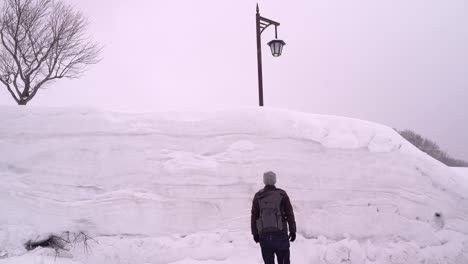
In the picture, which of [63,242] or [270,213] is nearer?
[270,213]

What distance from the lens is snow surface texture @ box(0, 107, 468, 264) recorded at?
17.3ft

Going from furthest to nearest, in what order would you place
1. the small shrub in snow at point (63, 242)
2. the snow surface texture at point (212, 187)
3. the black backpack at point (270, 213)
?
the snow surface texture at point (212, 187), the small shrub in snow at point (63, 242), the black backpack at point (270, 213)

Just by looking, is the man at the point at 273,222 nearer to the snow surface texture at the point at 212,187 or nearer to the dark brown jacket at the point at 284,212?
the dark brown jacket at the point at 284,212

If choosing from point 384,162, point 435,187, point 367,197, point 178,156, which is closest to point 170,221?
point 178,156

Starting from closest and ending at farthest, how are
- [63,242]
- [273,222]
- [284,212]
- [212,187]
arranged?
[273,222], [284,212], [63,242], [212,187]

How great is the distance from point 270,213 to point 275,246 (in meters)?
0.40

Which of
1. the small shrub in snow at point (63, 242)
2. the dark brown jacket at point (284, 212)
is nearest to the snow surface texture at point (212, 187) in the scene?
the small shrub in snow at point (63, 242)

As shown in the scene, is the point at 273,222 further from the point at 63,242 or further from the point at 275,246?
the point at 63,242

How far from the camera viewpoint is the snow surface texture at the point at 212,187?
5258 millimetres

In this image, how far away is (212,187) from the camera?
5.81 metres

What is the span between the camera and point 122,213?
542 cm

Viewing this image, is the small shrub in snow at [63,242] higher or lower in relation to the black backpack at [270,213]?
lower

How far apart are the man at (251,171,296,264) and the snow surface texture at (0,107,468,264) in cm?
113

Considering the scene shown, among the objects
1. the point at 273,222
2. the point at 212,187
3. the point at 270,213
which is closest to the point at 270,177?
the point at 270,213
